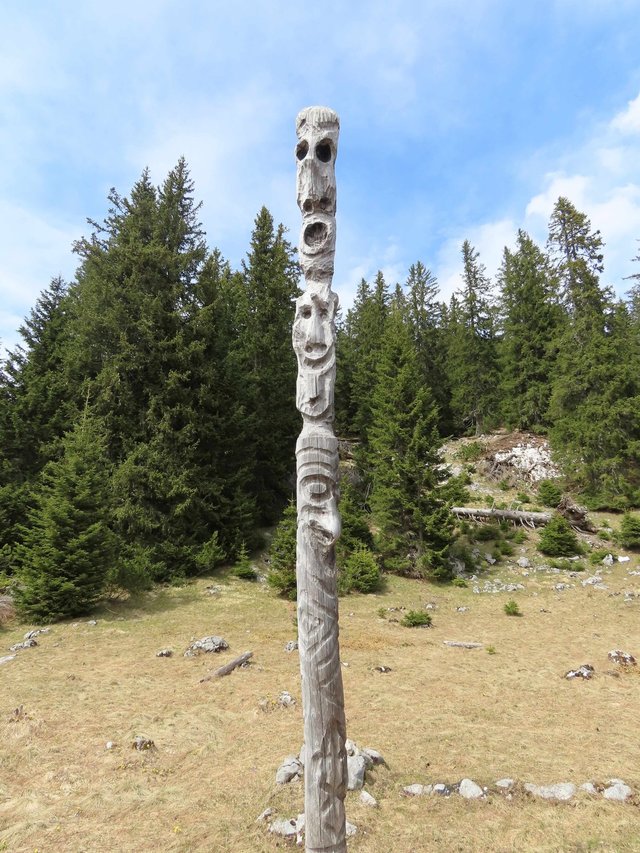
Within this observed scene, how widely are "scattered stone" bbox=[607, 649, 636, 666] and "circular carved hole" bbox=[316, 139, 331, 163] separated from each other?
37.4 ft

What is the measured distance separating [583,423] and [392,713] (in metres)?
20.1

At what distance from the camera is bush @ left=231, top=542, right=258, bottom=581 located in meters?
17.8

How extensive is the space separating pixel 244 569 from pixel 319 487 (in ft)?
47.2

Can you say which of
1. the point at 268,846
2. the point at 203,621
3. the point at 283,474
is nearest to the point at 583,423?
the point at 283,474

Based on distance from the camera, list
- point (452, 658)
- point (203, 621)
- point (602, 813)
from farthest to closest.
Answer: point (203, 621)
point (452, 658)
point (602, 813)

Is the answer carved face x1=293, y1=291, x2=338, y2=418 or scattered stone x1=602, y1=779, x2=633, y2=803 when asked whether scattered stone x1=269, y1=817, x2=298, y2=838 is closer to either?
scattered stone x1=602, y1=779, x2=633, y2=803

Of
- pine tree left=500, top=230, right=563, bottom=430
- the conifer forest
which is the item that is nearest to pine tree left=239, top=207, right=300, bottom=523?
the conifer forest

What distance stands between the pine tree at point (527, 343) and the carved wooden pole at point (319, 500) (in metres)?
28.3

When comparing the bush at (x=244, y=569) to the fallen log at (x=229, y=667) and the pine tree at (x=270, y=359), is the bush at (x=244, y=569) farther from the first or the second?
the fallen log at (x=229, y=667)

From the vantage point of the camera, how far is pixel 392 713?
320 inches

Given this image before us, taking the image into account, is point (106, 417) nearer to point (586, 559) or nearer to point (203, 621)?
point (203, 621)

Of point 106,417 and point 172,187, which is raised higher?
point 172,187

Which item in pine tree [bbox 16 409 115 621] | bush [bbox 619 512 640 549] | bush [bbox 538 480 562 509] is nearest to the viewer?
pine tree [bbox 16 409 115 621]

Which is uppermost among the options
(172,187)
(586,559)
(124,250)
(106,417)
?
(172,187)
